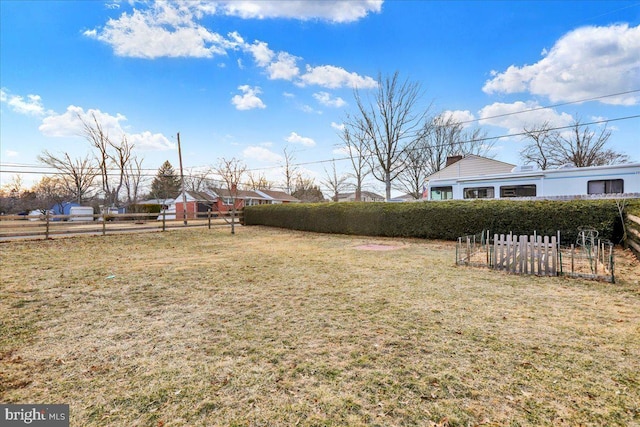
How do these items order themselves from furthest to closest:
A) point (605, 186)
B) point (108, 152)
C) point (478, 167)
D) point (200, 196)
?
point (200, 196) < point (108, 152) < point (478, 167) < point (605, 186)

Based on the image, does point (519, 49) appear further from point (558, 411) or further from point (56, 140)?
point (56, 140)

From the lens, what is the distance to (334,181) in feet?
112

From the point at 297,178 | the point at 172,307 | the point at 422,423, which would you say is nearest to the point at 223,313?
the point at 172,307

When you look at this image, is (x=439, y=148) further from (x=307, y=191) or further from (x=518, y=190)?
(x=518, y=190)

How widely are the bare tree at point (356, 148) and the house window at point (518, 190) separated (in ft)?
38.9

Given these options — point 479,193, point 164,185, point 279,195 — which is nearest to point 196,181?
point 164,185

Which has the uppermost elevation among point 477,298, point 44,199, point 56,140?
point 56,140

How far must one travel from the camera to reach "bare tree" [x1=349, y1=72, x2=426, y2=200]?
19859 mm

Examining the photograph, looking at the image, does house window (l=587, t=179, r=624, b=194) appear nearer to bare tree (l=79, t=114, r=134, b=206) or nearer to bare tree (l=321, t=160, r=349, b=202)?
bare tree (l=321, t=160, r=349, b=202)

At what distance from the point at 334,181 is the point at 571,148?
23.9 meters

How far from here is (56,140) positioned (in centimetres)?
2684

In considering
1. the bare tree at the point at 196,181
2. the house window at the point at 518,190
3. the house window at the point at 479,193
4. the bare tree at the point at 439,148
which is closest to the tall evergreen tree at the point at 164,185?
the bare tree at the point at 196,181

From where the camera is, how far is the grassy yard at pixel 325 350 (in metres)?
1.95

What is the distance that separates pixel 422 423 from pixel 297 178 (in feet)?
131
